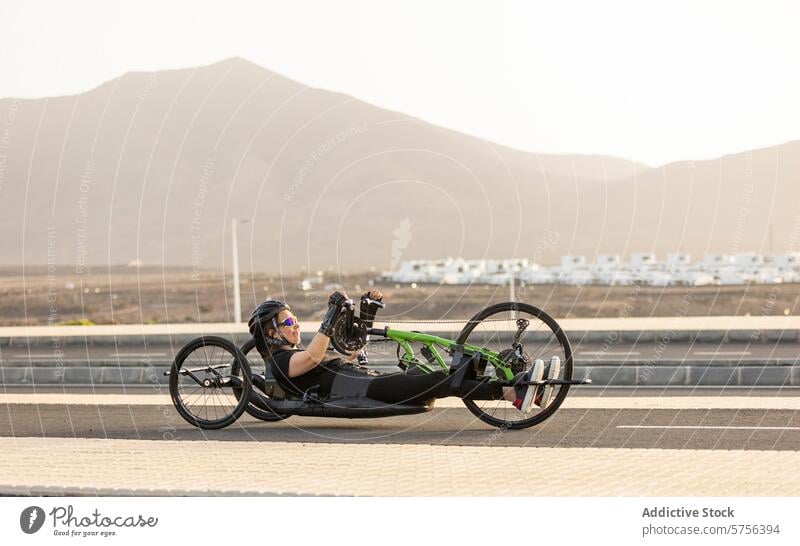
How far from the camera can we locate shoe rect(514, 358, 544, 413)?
1081 cm

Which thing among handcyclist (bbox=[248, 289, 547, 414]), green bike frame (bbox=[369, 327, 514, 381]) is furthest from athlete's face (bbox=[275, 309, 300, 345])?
green bike frame (bbox=[369, 327, 514, 381])

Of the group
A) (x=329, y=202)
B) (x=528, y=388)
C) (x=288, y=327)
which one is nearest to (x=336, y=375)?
(x=288, y=327)

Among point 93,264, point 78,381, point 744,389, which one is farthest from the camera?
point 93,264

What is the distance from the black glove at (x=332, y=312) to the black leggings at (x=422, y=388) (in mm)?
669

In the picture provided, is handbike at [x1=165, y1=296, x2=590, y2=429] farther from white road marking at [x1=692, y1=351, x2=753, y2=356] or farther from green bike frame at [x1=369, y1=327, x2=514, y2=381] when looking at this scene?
white road marking at [x1=692, y1=351, x2=753, y2=356]

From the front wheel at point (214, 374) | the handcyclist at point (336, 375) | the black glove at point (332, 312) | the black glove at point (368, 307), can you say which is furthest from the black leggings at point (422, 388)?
the front wheel at point (214, 374)

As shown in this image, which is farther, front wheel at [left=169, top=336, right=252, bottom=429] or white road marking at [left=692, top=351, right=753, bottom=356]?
white road marking at [left=692, top=351, right=753, bottom=356]

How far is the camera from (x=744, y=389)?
15.3 metres

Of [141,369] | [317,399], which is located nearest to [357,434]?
[317,399]

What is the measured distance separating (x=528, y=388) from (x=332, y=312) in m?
1.81

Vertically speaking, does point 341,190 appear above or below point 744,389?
above

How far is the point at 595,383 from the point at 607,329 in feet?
37.0

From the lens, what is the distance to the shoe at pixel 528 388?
35.5 feet

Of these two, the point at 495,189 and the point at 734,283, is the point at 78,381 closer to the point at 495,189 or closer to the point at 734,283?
the point at 734,283
